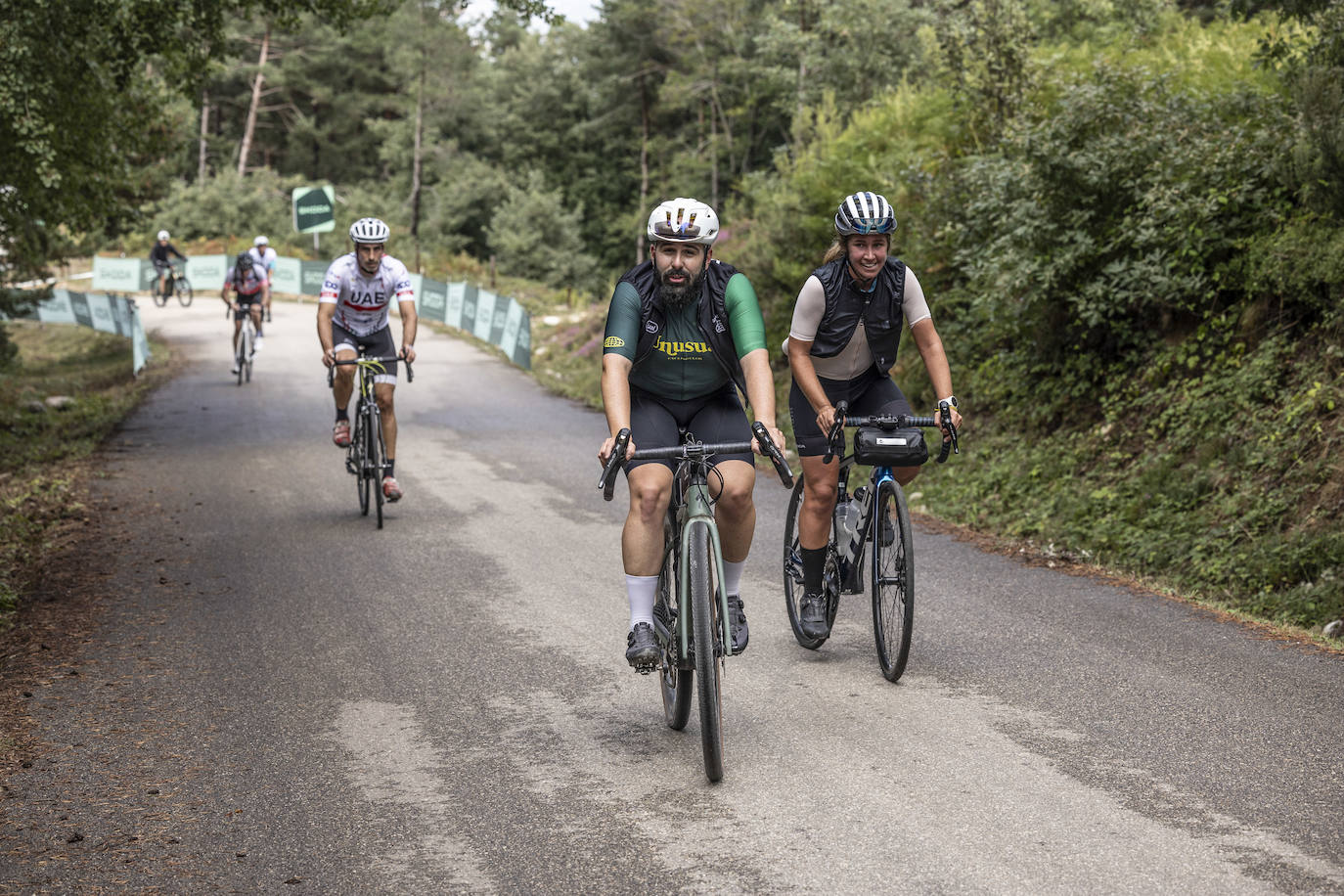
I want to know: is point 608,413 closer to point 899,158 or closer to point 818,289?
point 818,289

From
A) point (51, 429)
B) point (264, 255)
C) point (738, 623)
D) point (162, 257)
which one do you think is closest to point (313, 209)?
point (162, 257)

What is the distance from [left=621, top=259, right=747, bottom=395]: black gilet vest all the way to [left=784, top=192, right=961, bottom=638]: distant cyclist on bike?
0.77 metres

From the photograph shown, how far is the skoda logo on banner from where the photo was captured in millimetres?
45438

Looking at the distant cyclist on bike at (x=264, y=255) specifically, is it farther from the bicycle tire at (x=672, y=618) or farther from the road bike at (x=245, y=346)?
the bicycle tire at (x=672, y=618)

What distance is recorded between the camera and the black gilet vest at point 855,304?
21.4 ft

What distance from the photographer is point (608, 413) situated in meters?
5.37

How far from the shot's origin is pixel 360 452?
36.7 feet

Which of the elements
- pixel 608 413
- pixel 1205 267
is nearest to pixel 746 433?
pixel 608 413

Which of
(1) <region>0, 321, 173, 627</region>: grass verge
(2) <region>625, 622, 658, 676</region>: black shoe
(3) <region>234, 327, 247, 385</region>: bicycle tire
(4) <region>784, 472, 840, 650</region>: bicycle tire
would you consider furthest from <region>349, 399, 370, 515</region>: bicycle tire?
(3) <region>234, 327, 247, 385</region>: bicycle tire

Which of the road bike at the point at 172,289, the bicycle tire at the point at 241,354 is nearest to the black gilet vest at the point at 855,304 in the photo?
the bicycle tire at the point at 241,354

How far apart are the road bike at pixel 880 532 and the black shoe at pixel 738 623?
100cm

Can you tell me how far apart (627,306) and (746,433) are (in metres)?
0.76

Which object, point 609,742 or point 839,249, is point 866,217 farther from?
point 609,742

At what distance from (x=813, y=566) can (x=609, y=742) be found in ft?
5.85
